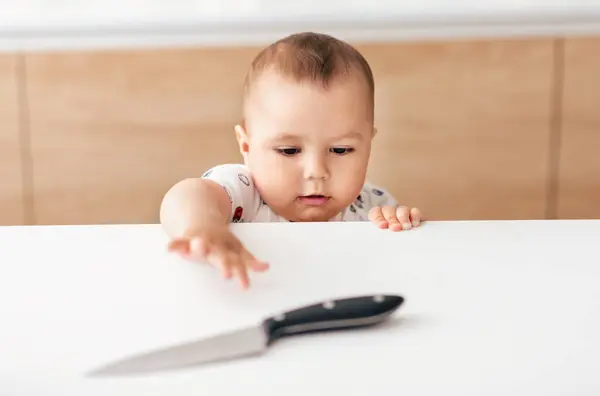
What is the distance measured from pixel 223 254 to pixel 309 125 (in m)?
0.42

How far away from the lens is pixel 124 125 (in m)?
1.73

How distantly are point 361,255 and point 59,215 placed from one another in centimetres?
137

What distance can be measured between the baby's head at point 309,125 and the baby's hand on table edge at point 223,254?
368mm

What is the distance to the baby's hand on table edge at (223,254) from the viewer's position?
54 centimetres

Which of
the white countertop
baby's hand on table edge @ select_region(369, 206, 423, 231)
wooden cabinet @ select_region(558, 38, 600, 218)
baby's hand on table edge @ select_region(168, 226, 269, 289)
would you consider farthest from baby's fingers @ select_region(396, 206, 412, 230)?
wooden cabinet @ select_region(558, 38, 600, 218)

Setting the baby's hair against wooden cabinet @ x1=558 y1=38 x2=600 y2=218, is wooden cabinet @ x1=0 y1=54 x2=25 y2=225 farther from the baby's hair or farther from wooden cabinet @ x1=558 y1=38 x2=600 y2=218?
wooden cabinet @ x1=558 y1=38 x2=600 y2=218

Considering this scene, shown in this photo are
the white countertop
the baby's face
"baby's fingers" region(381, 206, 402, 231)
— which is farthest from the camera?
the white countertop

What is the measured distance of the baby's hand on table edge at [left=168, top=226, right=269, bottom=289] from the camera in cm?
54

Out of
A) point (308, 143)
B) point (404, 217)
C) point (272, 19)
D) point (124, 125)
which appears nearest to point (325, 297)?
point (404, 217)

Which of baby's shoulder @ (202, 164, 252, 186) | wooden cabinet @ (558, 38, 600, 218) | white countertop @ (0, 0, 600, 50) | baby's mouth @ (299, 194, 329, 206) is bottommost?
baby's mouth @ (299, 194, 329, 206)

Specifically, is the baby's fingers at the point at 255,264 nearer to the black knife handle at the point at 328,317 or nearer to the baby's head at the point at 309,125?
the black knife handle at the point at 328,317

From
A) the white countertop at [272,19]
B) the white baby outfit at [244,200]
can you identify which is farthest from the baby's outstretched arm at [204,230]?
the white countertop at [272,19]

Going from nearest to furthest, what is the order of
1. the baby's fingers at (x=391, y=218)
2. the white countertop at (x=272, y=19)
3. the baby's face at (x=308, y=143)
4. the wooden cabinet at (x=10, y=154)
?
the baby's fingers at (x=391, y=218) → the baby's face at (x=308, y=143) → the white countertop at (x=272, y=19) → the wooden cabinet at (x=10, y=154)

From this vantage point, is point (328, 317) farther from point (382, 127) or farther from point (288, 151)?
point (382, 127)
